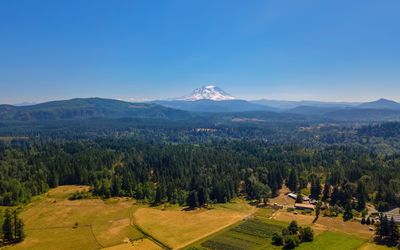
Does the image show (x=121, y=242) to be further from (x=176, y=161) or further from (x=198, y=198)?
(x=176, y=161)

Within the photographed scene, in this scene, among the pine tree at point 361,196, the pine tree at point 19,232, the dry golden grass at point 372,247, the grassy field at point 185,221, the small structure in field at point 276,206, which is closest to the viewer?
the dry golden grass at point 372,247

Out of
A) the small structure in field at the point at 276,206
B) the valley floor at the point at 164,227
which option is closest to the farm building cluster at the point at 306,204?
the small structure in field at the point at 276,206

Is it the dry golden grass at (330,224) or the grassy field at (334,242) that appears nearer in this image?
the grassy field at (334,242)

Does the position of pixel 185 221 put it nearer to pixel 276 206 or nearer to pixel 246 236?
pixel 246 236

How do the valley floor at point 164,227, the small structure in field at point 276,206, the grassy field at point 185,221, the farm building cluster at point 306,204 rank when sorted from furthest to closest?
the small structure in field at point 276,206, the farm building cluster at point 306,204, the grassy field at point 185,221, the valley floor at point 164,227

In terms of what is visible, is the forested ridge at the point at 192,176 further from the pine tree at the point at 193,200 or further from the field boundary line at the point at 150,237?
the field boundary line at the point at 150,237

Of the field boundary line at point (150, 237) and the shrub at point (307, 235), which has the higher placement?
the shrub at point (307, 235)

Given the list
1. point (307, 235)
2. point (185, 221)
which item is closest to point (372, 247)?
point (307, 235)

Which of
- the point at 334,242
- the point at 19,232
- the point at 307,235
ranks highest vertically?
the point at 307,235
